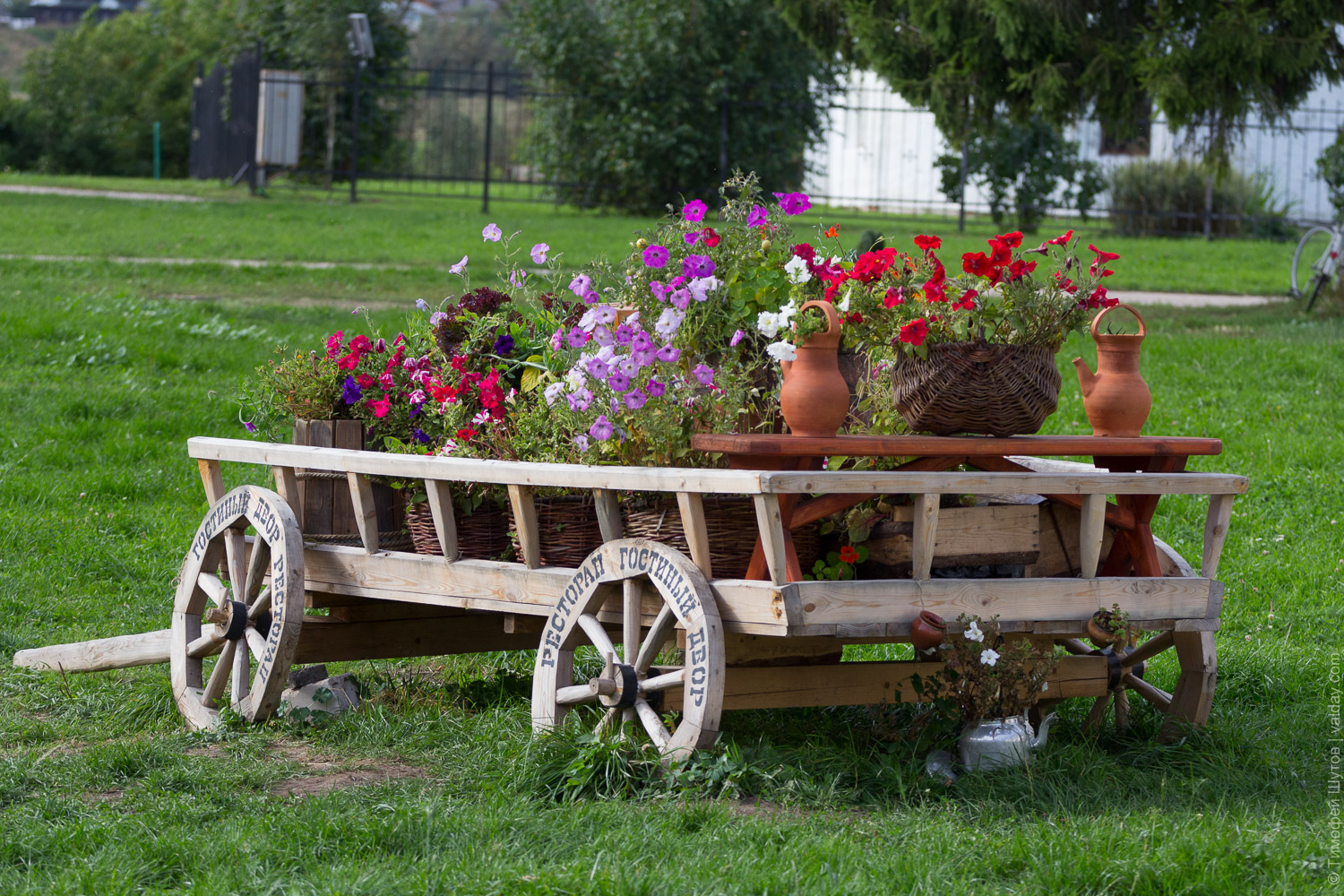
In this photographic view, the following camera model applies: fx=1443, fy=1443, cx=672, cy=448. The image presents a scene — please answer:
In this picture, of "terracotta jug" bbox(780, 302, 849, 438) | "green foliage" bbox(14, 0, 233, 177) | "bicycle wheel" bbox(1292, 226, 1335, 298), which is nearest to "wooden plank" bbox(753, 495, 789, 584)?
"terracotta jug" bbox(780, 302, 849, 438)

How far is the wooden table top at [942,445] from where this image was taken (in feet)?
10.8

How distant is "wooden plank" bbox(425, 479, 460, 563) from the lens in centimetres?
386

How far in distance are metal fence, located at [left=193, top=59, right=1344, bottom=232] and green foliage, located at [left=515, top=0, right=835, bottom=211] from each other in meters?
0.31

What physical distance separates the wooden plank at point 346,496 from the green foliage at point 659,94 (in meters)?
17.4

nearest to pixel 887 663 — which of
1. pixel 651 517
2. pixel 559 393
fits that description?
pixel 651 517

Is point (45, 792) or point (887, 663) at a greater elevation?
point (887, 663)

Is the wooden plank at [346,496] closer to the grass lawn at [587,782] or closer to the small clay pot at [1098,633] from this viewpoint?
the grass lawn at [587,782]

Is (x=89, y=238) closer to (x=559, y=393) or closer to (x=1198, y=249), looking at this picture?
(x=559, y=393)

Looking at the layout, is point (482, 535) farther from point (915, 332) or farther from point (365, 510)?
point (915, 332)

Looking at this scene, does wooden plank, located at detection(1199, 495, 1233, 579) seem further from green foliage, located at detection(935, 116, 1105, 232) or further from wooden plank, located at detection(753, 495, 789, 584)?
green foliage, located at detection(935, 116, 1105, 232)

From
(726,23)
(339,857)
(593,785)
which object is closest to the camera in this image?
(339,857)

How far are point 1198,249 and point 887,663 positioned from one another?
51.3 ft

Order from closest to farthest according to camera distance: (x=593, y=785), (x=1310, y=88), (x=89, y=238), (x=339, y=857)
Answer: (x=339, y=857)
(x=593, y=785)
(x=1310, y=88)
(x=89, y=238)

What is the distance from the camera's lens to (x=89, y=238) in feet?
43.7
